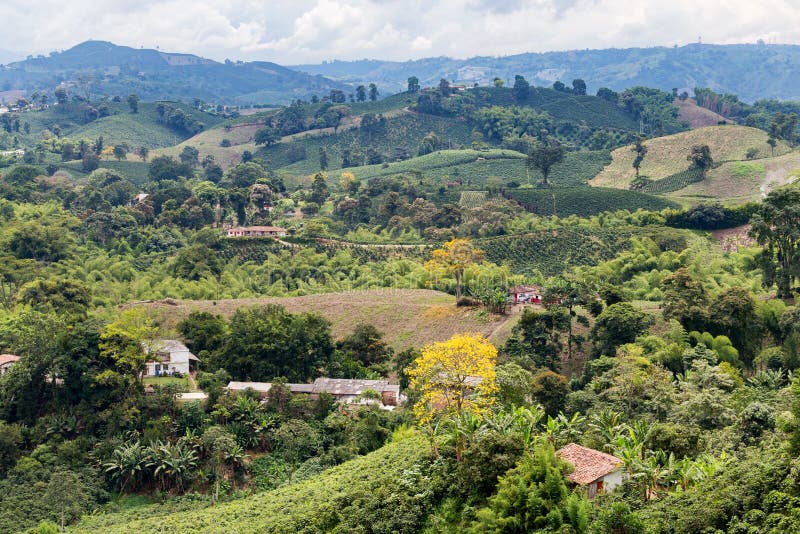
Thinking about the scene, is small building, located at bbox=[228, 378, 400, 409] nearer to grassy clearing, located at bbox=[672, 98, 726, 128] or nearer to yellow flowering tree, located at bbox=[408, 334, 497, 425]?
yellow flowering tree, located at bbox=[408, 334, 497, 425]

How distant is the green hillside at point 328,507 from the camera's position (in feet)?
90.2

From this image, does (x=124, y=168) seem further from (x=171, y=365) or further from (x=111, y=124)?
(x=171, y=365)

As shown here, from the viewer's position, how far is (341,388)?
141 feet

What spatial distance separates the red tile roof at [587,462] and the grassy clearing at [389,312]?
22.1 meters

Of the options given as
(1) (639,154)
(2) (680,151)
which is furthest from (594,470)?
(1) (639,154)

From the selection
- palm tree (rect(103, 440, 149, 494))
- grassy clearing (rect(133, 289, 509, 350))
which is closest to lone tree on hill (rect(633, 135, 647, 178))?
grassy clearing (rect(133, 289, 509, 350))

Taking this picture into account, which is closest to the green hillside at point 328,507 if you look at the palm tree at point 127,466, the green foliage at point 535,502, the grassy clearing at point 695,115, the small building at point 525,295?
the palm tree at point 127,466

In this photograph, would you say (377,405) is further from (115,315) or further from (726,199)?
(726,199)

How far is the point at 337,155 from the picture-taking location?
141875 mm

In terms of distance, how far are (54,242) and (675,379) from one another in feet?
178

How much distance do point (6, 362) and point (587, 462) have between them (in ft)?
110

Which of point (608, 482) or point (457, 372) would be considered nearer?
point (608, 482)

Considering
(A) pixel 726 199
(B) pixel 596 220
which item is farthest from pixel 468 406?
(A) pixel 726 199

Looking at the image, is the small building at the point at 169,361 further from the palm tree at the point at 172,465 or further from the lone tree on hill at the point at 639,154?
the lone tree on hill at the point at 639,154
